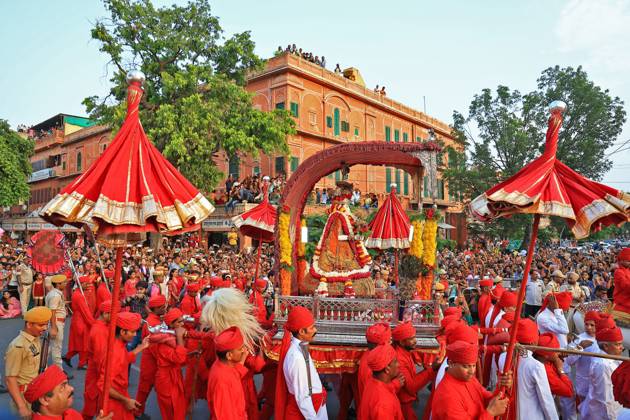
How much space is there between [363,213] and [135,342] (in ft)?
57.1

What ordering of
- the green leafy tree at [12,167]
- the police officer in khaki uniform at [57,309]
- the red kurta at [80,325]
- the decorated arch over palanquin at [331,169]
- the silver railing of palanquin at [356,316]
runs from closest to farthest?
the silver railing of palanquin at [356,316] < the decorated arch over palanquin at [331,169] < the police officer in khaki uniform at [57,309] < the red kurta at [80,325] < the green leafy tree at [12,167]

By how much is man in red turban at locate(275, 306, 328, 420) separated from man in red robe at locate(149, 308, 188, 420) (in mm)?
1330

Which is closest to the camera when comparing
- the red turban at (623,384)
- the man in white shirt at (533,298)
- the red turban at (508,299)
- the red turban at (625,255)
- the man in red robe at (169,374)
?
the red turban at (623,384)

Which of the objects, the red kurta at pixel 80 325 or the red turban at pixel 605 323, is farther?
the red kurta at pixel 80 325

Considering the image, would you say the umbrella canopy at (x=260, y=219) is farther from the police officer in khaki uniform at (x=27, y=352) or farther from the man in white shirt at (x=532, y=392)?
the man in white shirt at (x=532, y=392)

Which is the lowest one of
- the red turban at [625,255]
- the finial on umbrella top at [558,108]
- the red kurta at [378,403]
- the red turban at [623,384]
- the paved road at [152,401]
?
the paved road at [152,401]

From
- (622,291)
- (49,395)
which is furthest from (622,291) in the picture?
(49,395)

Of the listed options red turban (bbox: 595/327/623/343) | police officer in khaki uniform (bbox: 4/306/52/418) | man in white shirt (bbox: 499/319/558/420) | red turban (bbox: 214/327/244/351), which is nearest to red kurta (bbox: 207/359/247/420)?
red turban (bbox: 214/327/244/351)

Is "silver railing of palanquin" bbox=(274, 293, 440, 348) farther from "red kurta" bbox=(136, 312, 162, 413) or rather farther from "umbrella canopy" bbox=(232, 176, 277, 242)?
"umbrella canopy" bbox=(232, 176, 277, 242)

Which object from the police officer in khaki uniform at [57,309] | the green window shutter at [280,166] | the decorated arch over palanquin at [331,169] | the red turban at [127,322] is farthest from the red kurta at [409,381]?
the green window shutter at [280,166]

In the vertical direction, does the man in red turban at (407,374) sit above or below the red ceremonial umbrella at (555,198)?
below

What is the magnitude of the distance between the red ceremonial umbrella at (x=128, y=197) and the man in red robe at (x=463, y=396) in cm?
226

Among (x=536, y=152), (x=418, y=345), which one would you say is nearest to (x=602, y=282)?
(x=418, y=345)

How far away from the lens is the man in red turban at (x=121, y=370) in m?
4.47
